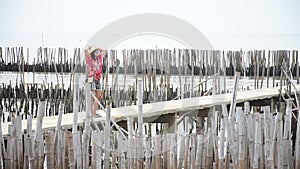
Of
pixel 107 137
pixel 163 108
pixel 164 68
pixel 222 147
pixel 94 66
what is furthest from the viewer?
pixel 164 68

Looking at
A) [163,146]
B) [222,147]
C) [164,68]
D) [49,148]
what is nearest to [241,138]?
[222,147]

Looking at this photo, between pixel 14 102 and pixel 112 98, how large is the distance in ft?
5.79

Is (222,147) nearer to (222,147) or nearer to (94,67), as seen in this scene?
(222,147)

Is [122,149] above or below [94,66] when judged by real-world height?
below

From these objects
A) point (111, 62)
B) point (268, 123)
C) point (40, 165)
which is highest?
point (111, 62)

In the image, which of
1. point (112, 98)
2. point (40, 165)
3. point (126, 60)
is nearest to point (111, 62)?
point (126, 60)

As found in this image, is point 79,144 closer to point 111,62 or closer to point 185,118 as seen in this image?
point 185,118

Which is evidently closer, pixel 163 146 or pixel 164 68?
pixel 163 146

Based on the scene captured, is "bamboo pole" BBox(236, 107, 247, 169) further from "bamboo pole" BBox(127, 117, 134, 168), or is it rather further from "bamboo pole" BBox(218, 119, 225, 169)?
"bamboo pole" BBox(127, 117, 134, 168)

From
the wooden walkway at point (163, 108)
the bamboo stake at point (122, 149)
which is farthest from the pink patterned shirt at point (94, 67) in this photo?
the bamboo stake at point (122, 149)

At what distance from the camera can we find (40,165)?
3.73 m

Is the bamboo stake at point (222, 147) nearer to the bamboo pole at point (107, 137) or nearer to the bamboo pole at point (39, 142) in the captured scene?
the bamboo pole at point (107, 137)

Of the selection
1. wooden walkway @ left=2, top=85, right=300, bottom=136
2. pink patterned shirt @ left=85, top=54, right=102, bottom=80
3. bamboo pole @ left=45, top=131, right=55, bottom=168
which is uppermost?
pink patterned shirt @ left=85, top=54, right=102, bottom=80

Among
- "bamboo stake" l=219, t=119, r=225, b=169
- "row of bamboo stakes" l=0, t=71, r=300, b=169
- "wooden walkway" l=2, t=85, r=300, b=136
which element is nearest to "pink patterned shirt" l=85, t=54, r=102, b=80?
"wooden walkway" l=2, t=85, r=300, b=136
